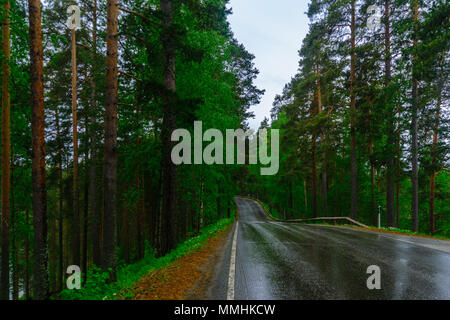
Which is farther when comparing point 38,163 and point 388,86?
point 388,86

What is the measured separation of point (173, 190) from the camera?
31.6 feet

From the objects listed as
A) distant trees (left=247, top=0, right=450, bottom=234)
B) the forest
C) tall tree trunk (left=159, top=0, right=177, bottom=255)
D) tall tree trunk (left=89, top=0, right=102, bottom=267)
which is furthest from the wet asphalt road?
tall tree trunk (left=89, top=0, right=102, bottom=267)

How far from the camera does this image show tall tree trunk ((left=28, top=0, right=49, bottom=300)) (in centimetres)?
637

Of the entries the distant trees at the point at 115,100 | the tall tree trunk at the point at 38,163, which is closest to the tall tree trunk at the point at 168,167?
the distant trees at the point at 115,100

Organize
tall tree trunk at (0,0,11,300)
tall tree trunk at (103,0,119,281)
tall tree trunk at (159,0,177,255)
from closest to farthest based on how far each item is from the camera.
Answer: tall tree trunk at (103,0,119,281)
tall tree trunk at (159,0,177,255)
tall tree trunk at (0,0,11,300)

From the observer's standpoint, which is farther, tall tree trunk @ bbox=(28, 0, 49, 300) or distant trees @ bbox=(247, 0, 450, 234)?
distant trees @ bbox=(247, 0, 450, 234)

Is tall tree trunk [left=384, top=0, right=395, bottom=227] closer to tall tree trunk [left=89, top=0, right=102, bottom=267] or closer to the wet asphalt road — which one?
the wet asphalt road

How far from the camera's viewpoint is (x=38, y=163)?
21.5 ft

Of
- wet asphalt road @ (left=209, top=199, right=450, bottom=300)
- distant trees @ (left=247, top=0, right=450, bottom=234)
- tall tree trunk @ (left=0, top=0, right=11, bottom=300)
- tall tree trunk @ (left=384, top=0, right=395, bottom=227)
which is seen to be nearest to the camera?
wet asphalt road @ (left=209, top=199, right=450, bottom=300)

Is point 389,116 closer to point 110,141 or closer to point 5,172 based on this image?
point 110,141

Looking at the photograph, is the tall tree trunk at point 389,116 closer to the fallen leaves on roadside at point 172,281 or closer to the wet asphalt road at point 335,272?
the wet asphalt road at point 335,272

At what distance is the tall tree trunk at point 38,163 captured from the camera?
6.37 metres

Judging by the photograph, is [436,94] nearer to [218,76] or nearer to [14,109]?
[218,76]

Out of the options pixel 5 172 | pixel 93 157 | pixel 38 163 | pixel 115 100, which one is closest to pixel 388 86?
pixel 115 100
